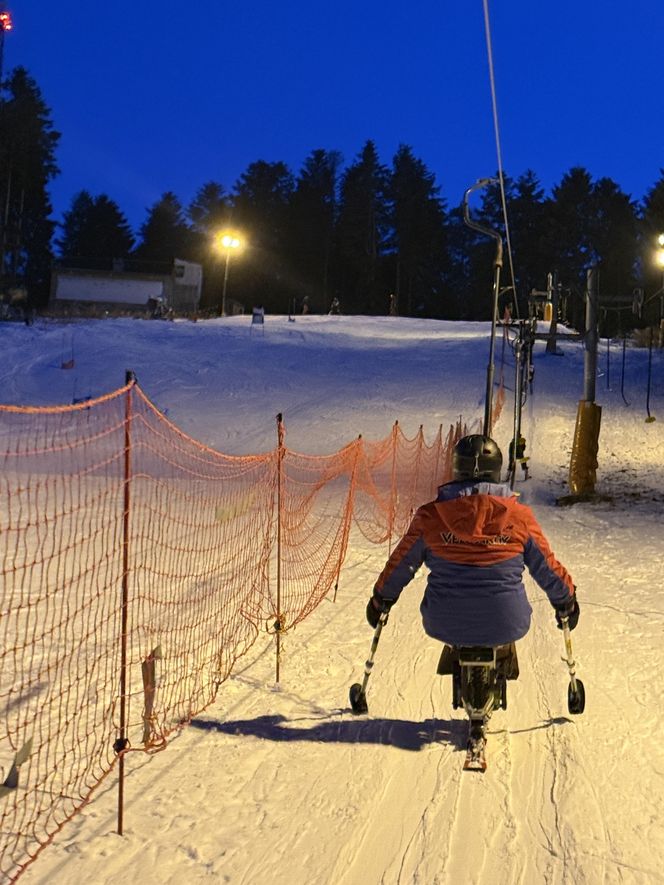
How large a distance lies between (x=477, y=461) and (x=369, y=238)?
72830 millimetres

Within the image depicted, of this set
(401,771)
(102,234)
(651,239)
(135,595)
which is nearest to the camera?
(401,771)

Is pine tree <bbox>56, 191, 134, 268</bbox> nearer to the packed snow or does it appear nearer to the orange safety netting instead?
the orange safety netting

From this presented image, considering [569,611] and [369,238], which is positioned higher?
[369,238]

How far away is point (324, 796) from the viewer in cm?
449

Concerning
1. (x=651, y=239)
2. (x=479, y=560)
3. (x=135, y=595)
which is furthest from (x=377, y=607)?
(x=651, y=239)

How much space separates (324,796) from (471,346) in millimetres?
34792

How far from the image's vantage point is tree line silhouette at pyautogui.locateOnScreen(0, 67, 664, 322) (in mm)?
70688

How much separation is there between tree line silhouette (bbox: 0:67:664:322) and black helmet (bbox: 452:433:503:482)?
6538 centimetres

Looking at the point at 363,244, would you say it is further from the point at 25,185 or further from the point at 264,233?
the point at 25,185

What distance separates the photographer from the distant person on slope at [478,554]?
466 cm

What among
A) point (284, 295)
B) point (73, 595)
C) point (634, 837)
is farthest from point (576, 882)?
point (284, 295)

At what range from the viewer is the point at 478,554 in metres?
4.68

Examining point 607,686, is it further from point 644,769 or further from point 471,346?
point 471,346

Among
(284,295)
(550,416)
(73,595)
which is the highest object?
(284,295)
